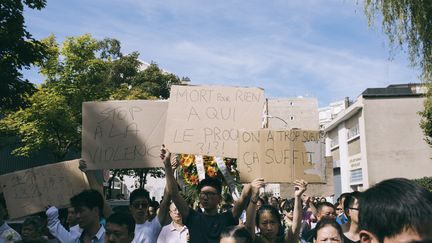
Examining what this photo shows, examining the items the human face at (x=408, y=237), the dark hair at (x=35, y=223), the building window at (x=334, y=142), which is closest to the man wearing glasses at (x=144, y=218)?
the dark hair at (x=35, y=223)

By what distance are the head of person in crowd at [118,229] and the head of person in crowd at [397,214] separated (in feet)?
8.14

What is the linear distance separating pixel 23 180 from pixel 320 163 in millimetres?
3370

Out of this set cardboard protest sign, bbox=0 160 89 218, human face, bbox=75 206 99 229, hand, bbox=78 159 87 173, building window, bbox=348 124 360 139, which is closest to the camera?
human face, bbox=75 206 99 229

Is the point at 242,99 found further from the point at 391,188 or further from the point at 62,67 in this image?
the point at 62,67

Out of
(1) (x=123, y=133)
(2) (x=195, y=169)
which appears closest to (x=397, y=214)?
(1) (x=123, y=133)

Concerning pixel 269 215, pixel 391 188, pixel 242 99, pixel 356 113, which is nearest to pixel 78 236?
pixel 269 215

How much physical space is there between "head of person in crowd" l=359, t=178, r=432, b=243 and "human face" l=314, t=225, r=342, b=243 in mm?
2164

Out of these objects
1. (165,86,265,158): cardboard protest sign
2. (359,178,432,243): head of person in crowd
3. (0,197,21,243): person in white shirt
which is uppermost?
(165,86,265,158): cardboard protest sign

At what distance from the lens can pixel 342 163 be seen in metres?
41.5

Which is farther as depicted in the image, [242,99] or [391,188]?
[242,99]

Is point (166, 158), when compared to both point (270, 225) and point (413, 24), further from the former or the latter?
point (413, 24)

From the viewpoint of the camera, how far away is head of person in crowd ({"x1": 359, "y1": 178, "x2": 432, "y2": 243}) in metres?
1.51

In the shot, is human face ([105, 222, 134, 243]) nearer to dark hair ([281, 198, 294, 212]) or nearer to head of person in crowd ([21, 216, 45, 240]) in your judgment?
head of person in crowd ([21, 216, 45, 240])

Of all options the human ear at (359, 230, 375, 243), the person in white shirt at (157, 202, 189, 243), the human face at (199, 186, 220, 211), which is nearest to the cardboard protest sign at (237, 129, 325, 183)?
the human face at (199, 186, 220, 211)
